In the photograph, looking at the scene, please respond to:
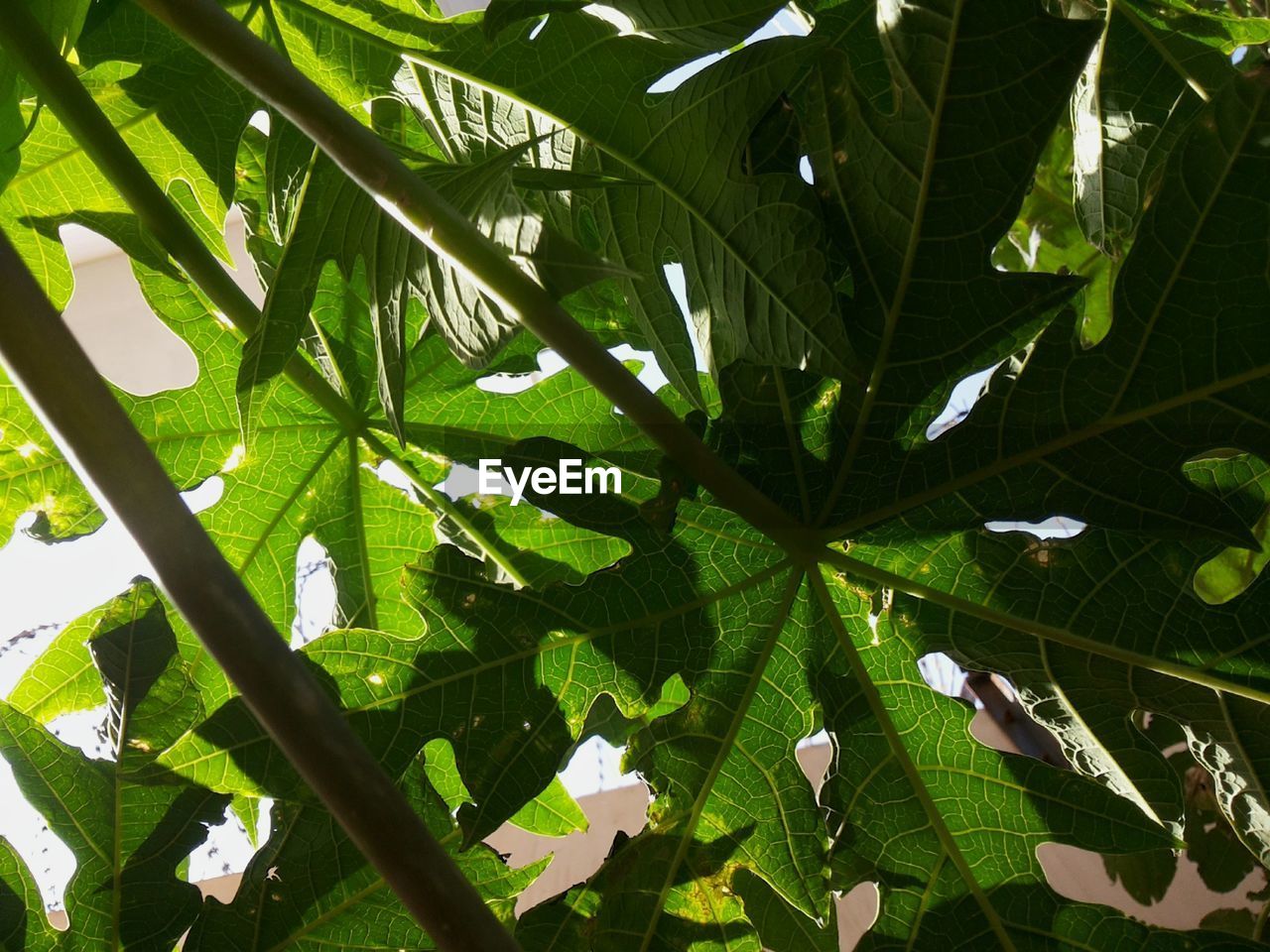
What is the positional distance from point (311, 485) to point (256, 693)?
2.24ft

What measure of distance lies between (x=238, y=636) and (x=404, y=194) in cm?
23

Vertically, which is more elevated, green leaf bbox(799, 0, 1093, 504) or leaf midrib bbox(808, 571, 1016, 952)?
green leaf bbox(799, 0, 1093, 504)

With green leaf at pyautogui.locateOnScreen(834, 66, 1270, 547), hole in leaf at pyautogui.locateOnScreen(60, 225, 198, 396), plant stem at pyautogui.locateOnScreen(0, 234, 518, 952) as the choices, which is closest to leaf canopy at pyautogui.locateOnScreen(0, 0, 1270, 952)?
green leaf at pyautogui.locateOnScreen(834, 66, 1270, 547)

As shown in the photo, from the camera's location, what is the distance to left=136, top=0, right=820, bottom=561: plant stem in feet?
1.65

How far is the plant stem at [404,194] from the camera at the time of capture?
0.50m

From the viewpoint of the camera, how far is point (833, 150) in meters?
0.59

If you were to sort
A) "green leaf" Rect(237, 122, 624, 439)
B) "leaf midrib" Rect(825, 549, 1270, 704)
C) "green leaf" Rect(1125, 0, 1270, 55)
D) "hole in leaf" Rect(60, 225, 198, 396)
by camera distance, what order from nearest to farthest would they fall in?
"green leaf" Rect(237, 122, 624, 439) < "leaf midrib" Rect(825, 549, 1270, 704) < "green leaf" Rect(1125, 0, 1270, 55) < "hole in leaf" Rect(60, 225, 198, 396)

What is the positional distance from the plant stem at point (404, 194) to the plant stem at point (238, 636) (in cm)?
17

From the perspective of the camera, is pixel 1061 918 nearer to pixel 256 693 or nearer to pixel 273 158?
pixel 256 693

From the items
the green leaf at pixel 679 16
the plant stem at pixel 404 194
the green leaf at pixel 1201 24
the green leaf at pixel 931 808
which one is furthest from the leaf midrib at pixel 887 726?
the green leaf at pixel 1201 24

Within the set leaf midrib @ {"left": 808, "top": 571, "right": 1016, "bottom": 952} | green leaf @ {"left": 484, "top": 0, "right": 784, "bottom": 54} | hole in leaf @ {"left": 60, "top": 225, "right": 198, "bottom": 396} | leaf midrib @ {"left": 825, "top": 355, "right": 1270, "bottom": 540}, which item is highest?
hole in leaf @ {"left": 60, "top": 225, "right": 198, "bottom": 396}

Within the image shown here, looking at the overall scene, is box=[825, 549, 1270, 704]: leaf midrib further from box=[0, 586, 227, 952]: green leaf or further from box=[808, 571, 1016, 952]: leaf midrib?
box=[0, 586, 227, 952]: green leaf

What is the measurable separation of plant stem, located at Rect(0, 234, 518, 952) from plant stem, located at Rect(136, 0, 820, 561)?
0.17 metres

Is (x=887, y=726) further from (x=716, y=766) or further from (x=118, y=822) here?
(x=118, y=822)
